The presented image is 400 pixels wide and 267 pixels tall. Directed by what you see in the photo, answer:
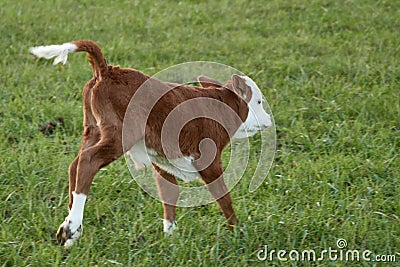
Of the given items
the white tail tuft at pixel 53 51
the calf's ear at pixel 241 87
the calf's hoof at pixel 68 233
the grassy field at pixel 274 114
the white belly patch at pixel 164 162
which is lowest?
the grassy field at pixel 274 114

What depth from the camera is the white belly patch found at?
4163 millimetres

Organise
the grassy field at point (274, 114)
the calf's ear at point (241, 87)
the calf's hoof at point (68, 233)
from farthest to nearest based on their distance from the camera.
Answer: the calf's ear at point (241, 87) → the grassy field at point (274, 114) → the calf's hoof at point (68, 233)

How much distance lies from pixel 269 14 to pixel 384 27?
4.98ft

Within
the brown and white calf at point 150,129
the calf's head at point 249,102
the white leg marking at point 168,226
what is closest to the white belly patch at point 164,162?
the brown and white calf at point 150,129

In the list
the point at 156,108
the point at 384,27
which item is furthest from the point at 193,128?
the point at 384,27

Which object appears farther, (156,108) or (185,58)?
(185,58)

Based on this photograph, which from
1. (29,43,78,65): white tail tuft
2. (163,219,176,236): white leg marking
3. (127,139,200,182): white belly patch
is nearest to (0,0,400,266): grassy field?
(163,219,176,236): white leg marking

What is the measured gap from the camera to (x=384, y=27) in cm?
898

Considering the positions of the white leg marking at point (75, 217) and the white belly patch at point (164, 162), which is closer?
the white leg marking at point (75, 217)

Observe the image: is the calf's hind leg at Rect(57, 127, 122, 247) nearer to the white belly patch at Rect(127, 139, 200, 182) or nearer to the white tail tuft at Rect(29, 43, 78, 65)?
the white belly patch at Rect(127, 139, 200, 182)

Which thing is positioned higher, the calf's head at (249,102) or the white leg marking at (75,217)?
the calf's head at (249,102)

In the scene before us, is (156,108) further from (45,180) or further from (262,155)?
(262,155)

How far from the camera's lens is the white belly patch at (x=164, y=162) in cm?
416

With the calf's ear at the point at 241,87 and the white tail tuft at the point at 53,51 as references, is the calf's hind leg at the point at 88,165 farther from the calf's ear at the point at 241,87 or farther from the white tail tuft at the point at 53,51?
the calf's ear at the point at 241,87
